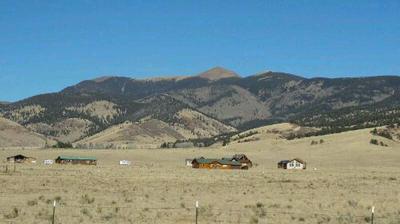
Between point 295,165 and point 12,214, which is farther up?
point 295,165

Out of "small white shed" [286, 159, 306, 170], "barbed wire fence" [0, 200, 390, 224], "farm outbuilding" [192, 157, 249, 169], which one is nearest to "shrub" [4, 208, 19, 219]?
"barbed wire fence" [0, 200, 390, 224]

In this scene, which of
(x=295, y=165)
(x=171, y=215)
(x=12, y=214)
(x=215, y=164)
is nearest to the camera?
(x=12, y=214)

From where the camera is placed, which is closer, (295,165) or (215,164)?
(215,164)

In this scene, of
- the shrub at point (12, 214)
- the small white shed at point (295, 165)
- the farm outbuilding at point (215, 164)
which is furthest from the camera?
the small white shed at point (295, 165)

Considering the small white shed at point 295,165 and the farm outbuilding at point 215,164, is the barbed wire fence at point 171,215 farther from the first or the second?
the small white shed at point 295,165

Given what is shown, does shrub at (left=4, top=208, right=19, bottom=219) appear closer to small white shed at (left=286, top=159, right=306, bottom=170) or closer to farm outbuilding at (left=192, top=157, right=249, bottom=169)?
farm outbuilding at (left=192, top=157, right=249, bottom=169)

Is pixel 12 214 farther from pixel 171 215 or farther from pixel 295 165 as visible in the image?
pixel 295 165

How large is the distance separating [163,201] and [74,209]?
7.61 meters

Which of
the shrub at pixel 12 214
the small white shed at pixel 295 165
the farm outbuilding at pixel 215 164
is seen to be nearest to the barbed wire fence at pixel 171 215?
the shrub at pixel 12 214

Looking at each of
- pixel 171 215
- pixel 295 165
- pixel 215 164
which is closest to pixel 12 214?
pixel 171 215

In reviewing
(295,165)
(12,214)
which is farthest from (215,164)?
(12,214)

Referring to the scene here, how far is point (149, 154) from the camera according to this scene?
194m

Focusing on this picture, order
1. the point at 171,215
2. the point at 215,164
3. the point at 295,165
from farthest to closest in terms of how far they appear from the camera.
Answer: the point at 295,165, the point at 215,164, the point at 171,215

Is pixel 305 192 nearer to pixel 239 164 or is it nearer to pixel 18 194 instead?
pixel 18 194
